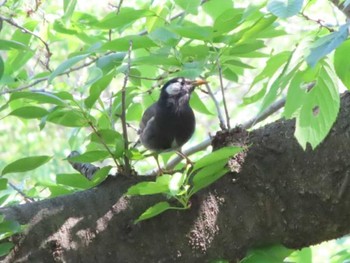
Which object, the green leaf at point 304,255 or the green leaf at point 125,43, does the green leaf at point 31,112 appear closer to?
the green leaf at point 125,43

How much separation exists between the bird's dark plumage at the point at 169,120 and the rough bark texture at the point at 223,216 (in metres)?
1.00

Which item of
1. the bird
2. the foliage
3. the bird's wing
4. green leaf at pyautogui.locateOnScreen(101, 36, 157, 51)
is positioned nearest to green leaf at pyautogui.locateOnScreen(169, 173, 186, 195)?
the foliage

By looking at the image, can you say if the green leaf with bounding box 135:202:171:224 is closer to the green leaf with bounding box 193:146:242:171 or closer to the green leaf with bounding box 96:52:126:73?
the green leaf with bounding box 193:146:242:171

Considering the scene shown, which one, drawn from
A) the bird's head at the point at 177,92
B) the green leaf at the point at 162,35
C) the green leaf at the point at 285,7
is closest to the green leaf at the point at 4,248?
the green leaf at the point at 162,35

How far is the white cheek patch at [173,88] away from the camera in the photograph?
8.63 ft

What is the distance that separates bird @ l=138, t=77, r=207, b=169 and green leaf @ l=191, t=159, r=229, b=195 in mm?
1077

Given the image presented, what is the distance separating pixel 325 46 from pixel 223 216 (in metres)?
0.68

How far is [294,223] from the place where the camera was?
1.52m

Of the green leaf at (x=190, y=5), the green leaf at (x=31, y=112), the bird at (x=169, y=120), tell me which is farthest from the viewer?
the bird at (x=169, y=120)

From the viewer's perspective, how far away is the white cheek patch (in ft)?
8.63

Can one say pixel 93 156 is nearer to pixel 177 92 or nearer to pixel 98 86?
pixel 98 86

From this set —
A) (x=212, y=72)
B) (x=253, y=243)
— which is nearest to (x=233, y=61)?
(x=212, y=72)

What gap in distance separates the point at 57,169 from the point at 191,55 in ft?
15.3

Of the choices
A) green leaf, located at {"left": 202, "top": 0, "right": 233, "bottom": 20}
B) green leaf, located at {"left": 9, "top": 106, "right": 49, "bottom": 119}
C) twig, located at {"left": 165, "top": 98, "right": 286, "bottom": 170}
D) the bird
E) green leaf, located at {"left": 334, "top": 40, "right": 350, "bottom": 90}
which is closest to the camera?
green leaf, located at {"left": 334, "top": 40, "right": 350, "bottom": 90}
